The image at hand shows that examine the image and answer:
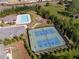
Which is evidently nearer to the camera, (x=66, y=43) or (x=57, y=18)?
(x=66, y=43)

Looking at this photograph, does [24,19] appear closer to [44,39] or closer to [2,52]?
[44,39]

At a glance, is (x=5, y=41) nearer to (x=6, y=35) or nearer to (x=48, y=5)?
(x=6, y=35)

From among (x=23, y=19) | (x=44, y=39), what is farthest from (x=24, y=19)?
(x=44, y=39)

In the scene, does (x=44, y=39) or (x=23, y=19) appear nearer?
(x=44, y=39)

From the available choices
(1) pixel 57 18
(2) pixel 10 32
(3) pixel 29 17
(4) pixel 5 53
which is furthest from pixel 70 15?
(4) pixel 5 53

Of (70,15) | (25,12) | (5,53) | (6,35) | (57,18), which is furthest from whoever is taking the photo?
(25,12)

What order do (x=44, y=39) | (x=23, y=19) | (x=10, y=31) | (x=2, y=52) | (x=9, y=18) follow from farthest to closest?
(x=9, y=18) < (x=23, y=19) < (x=10, y=31) < (x=44, y=39) < (x=2, y=52)

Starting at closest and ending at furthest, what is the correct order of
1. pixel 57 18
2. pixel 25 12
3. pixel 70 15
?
pixel 57 18
pixel 70 15
pixel 25 12
